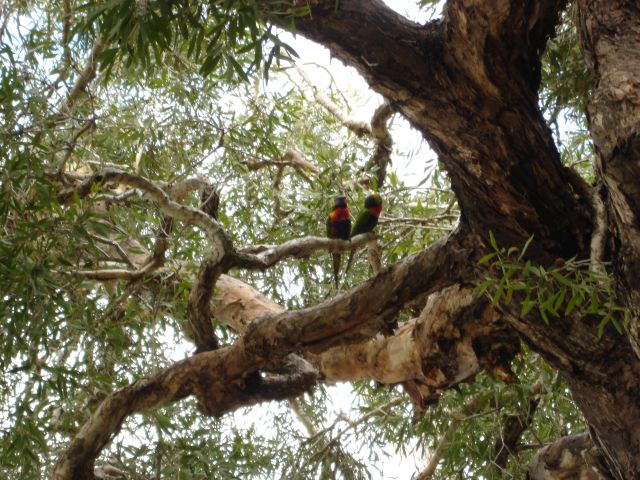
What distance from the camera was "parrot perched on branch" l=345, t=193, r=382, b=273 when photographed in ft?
10.8

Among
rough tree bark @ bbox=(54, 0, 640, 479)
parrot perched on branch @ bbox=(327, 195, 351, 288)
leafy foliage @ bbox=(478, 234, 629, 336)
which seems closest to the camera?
leafy foliage @ bbox=(478, 234, 629, 336)

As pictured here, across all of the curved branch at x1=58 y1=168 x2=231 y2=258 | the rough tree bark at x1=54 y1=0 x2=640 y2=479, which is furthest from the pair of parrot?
the rough tree bark at x1=54 y1=0 x2=640 y2=479

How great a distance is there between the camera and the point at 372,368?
3.06m

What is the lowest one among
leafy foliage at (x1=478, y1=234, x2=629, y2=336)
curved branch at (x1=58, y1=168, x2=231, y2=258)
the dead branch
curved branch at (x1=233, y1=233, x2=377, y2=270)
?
leafy foliage at (x1=478, y1=234, x2=629, y2=336)

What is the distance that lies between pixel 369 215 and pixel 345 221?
7.1 inches

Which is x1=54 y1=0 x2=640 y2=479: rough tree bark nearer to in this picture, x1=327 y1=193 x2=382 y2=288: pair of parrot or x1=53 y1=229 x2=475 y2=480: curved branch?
x1=53 y1=229 x2=475 y2=480: curved branch

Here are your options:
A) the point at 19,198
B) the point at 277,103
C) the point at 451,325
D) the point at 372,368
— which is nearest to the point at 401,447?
the point at 372,368

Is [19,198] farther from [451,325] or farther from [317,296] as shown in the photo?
[317,296]

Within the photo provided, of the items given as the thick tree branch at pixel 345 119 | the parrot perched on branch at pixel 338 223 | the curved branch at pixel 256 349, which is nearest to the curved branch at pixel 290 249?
the curved branch at pixel 256 349

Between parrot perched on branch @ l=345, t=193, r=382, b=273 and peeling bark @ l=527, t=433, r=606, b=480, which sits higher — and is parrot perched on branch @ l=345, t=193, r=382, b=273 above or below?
above

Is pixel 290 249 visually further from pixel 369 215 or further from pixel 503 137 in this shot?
pixel 503 137

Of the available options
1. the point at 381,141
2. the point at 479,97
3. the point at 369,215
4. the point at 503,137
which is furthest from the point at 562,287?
the point at 381,141

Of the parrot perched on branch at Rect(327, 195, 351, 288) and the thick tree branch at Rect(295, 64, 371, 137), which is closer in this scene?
the parrot perched on branch at Rect(327, 195, 351, 288)

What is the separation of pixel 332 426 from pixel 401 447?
37 cm
